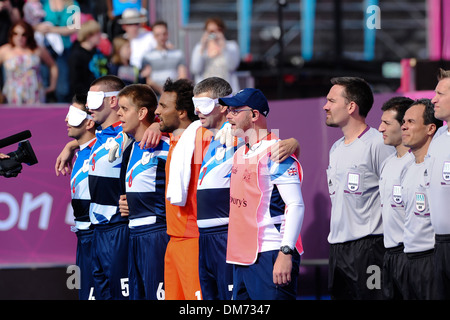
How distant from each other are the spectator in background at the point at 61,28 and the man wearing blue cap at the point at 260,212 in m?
5.36

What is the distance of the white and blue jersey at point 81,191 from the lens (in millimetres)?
8672

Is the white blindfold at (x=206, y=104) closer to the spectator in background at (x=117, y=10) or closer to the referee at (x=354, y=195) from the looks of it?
the referee at (x=354, y=195)

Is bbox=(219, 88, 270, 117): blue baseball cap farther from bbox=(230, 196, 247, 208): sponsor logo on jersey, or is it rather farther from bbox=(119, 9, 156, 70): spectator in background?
bbox=(119, 9, 156, 70): spectator in background

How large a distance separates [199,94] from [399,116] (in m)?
1.57

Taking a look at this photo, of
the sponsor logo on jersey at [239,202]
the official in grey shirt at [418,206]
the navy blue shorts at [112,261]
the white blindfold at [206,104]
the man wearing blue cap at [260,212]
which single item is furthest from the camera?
the navy blue shorts at [112,261]

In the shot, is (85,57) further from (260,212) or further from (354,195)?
(260,212)

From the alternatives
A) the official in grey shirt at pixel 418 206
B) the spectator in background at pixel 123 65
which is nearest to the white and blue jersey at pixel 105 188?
the official in grey shirt at pixel 418 206

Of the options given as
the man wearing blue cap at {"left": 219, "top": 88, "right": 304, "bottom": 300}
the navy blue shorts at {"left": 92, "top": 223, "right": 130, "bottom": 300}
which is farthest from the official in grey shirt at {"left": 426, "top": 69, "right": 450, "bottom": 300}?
the navy blue shorts at {"left": 92, "top": 223, "right": 130, "bottom": 300}

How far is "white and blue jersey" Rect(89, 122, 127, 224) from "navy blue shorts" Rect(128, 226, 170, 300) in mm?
340

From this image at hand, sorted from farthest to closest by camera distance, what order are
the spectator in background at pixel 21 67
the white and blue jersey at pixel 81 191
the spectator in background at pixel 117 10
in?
the spectator in background at pixel 117 10
the spectator in background at pixel 21 67
the white and blue jersey at pixel 81 191

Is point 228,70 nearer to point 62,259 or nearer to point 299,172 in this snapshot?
point 62,259

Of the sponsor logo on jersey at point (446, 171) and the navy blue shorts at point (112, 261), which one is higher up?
the sponsor logo on jersey at point (446, 171)
